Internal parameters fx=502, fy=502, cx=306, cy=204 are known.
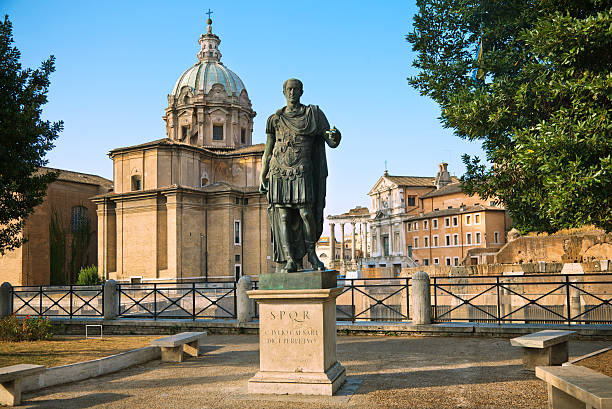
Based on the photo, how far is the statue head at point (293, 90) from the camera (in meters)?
6.96

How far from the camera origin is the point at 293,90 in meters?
6.96

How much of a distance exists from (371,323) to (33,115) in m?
9.52

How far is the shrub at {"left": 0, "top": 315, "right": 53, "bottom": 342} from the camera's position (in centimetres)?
1165

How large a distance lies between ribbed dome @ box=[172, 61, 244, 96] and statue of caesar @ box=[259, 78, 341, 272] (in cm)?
5126

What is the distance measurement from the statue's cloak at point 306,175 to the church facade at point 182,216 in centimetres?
3755

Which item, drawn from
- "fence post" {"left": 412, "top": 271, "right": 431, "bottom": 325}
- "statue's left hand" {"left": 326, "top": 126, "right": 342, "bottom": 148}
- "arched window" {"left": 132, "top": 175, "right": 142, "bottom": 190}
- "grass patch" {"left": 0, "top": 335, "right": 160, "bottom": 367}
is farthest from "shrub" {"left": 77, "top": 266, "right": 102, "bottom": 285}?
"statue's left hand" {"left": 326, "top": 126, "right": 342, "bottom": 148}

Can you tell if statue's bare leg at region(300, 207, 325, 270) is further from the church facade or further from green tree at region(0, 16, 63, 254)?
the church facade

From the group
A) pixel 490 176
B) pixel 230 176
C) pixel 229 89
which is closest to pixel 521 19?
pixel 490 176

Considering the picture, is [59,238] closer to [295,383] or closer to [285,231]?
[285,231]

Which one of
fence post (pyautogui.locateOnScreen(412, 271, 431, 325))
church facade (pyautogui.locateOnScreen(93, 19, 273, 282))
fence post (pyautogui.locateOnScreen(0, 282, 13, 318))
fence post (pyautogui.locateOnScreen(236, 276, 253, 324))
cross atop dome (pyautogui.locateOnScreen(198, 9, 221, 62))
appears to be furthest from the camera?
cross atop dome (pyautogui.locateOnScreen(198, 9, 221, 62))

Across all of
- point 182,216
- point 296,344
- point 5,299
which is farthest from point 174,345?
point 182,216

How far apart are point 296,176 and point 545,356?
4.65 m

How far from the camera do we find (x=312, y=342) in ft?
20.2

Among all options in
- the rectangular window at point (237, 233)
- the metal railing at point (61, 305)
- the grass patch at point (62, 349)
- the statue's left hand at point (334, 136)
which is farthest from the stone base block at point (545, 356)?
the rectangular window at point (237, 233)
